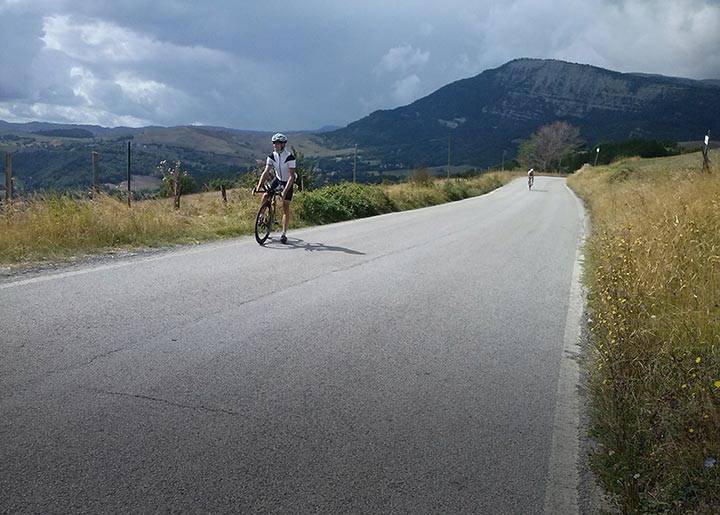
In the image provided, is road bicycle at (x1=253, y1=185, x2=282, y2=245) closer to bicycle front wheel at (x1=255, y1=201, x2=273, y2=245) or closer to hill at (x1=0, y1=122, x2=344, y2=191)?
bicycle front wheel at (x1=255, y1=201, x2=273, y2=245)

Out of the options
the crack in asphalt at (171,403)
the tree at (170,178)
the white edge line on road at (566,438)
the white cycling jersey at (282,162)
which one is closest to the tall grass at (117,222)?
the tree at (170,178)

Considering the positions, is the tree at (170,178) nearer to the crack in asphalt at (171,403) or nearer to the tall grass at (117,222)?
the tall grass at (117,222)

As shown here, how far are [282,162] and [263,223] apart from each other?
4.29 ft

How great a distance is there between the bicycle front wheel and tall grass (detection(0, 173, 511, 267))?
1400 mm

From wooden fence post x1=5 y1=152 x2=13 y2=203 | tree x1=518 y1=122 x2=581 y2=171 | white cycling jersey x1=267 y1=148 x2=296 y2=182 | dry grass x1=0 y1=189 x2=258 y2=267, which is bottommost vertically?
dry grass x1=0 y1=189 x2=258 y2=267

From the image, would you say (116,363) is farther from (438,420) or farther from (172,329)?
(438,420)

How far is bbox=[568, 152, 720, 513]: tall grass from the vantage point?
282 cm

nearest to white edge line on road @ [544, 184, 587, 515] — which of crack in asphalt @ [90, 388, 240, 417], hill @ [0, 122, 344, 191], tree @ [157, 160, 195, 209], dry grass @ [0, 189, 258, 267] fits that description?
crack in asphalt @ [90, 388, 240, 417]

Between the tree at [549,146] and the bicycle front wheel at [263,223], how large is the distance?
12235 cm

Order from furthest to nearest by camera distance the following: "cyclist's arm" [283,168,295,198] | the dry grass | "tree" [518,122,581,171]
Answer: "tree" [518,122,581,171], "cyclist's arm" [283,168,295,198], the dry grass

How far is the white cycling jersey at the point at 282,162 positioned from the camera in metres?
10.7

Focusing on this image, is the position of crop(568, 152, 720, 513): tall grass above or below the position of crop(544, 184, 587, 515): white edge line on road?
above

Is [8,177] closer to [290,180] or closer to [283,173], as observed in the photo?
[283,173]

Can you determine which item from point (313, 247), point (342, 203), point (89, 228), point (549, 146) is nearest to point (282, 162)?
point (313, 247)
